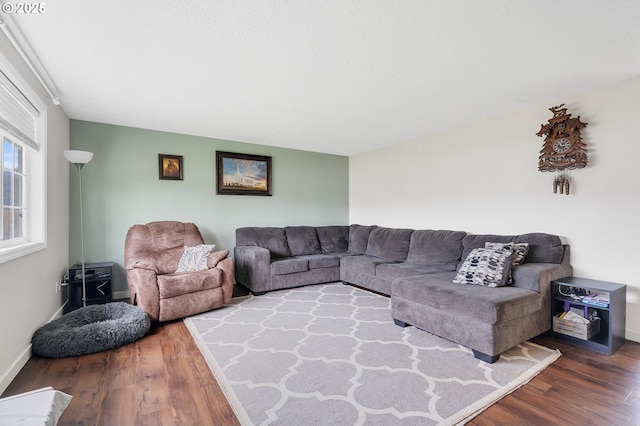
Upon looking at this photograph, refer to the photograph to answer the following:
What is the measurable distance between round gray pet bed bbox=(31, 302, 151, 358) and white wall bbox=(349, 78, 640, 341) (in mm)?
3726

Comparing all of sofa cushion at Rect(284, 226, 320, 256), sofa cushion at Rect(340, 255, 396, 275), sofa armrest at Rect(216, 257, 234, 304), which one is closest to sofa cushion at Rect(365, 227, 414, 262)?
sofa cushion at Rect(340, 255, 396, 275)

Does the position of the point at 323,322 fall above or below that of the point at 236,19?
below

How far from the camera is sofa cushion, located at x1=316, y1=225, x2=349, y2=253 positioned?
5.11 metres

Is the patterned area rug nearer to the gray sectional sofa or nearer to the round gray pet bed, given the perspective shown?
the gray sectional sofa

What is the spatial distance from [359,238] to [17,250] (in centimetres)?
408

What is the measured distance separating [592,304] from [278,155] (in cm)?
434

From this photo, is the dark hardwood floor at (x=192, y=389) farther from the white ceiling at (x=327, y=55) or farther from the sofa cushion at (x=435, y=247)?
the white ceiling at (x=327, y=55)

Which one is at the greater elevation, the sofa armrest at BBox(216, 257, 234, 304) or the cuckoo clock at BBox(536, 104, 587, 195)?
the cuckoo clock at BBox(536, 104, 587, 195)

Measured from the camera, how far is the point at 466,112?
11.3 feet

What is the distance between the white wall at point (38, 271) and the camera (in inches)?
75.3

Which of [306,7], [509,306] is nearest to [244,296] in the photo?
[509,306]

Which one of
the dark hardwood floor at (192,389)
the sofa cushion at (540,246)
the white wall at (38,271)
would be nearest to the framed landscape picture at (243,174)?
the white wall at (38,271)

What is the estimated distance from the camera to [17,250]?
2.00 m

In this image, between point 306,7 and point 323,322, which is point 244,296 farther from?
point 306,7
